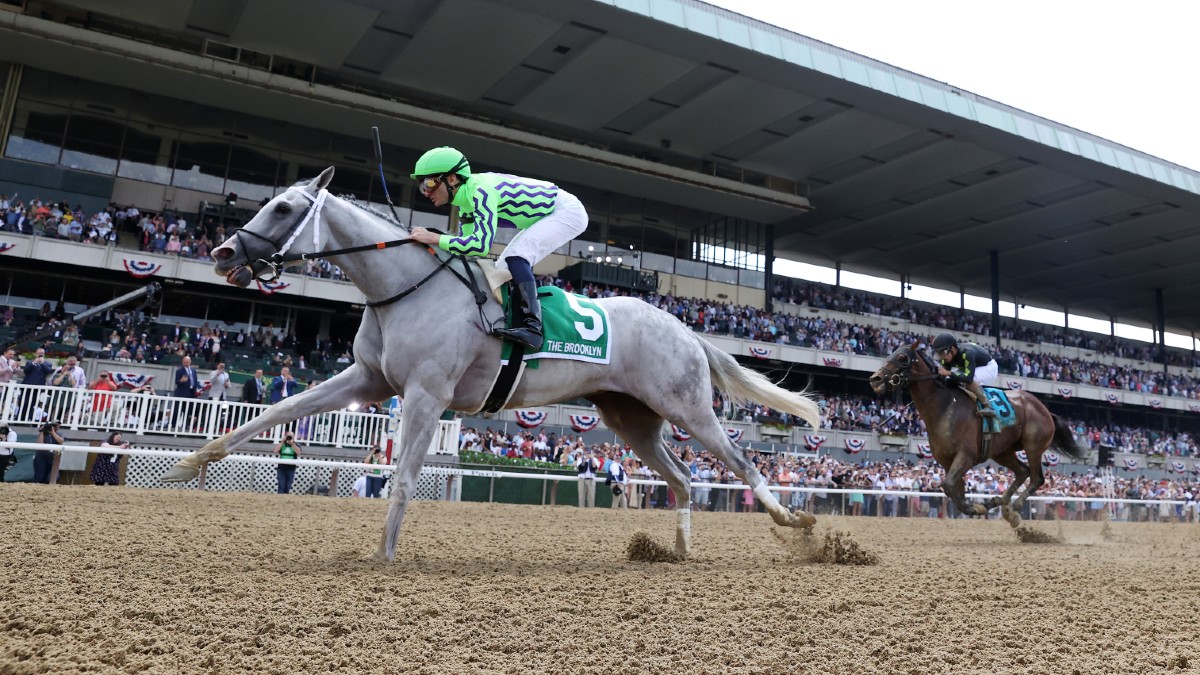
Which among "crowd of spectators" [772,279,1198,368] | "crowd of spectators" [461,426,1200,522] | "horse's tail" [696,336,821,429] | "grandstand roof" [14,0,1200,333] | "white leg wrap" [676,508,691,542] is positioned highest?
"grandstand roof" [14,0,1200,333]

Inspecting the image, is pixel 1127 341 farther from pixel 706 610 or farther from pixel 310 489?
pixel 706 610

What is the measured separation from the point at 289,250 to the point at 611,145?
3294 cm

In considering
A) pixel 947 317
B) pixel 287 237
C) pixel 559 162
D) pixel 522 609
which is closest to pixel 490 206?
pixel 287 237

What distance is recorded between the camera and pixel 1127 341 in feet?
195

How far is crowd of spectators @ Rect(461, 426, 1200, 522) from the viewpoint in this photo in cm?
1812

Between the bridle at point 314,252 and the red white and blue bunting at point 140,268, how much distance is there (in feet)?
84.4

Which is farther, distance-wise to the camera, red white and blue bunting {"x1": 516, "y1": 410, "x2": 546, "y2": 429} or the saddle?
red white and blue bunting {"x1": 516, "y1": 410, "x2": 546, "y2": 429}

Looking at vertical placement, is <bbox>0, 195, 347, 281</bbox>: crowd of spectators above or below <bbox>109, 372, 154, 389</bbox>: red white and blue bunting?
above

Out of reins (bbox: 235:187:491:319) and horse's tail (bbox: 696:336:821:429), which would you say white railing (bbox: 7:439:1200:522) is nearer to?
horse's tail (bbox: 696:336:821:429)

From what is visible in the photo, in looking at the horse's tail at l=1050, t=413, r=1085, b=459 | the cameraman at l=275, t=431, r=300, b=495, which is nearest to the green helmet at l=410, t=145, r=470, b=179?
the cameraman at l=275, t=431, r=300, b=495

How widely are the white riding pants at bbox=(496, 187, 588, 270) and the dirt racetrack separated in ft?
6.82

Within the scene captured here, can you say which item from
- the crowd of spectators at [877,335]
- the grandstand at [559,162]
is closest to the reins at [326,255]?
the grandstand at [559,162]

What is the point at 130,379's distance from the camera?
2048 centimetres

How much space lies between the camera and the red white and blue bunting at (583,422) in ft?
91.8
